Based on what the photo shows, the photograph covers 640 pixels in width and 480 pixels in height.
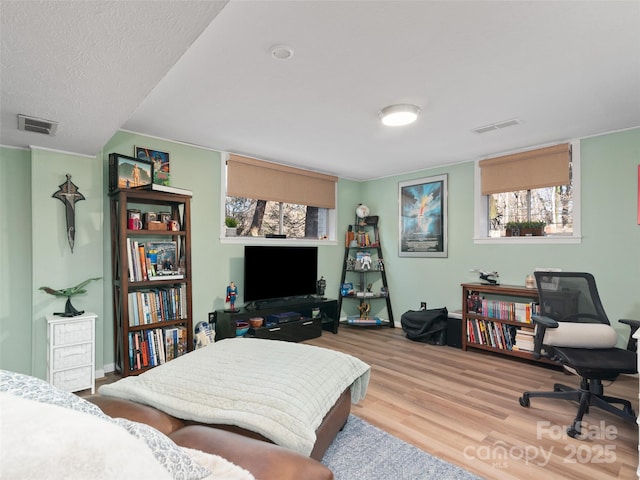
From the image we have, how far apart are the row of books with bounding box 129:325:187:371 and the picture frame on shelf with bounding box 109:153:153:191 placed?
4.44 ft

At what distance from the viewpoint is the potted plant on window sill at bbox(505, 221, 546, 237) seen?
12.9 ft

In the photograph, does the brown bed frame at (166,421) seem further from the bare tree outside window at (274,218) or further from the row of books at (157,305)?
the bare tree outside window at (274,218)

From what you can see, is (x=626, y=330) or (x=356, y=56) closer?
(x=356, y=56)

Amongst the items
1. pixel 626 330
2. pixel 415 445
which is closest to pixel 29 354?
→ pixel 415 445

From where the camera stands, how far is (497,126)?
3.26 metres

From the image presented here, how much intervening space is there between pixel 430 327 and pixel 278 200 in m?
2.57

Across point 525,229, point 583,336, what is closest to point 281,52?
point 583,336

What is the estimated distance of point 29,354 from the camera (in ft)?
9.86

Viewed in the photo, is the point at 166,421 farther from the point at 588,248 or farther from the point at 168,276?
the point at 588,248

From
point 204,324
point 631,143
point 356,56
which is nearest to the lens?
point 356,56

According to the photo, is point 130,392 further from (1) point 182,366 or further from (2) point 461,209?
(2) point 461,209

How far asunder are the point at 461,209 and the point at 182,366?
3.94m

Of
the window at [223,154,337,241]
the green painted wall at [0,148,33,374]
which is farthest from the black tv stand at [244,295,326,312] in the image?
the green painted wall at [0,148,33,374]

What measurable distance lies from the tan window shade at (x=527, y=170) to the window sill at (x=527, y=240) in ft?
1.88
